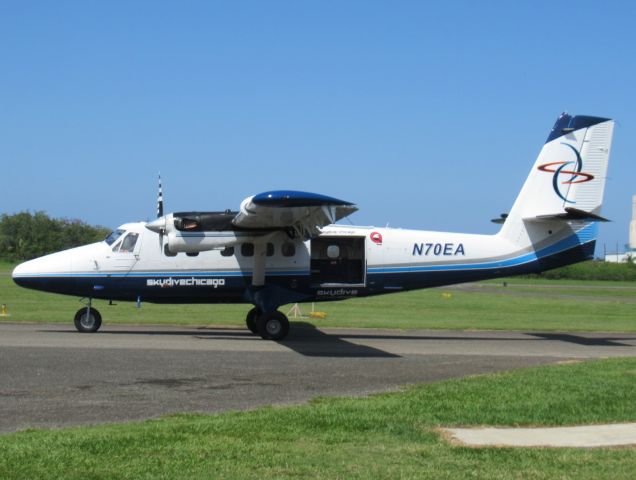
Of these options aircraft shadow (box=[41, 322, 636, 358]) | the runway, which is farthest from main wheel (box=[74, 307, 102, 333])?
the runway

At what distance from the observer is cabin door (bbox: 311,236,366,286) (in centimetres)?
2134

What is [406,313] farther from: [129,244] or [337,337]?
[129,244]

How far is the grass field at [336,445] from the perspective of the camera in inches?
262

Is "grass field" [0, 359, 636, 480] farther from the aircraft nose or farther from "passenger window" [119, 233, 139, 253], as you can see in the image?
the aircraft nose

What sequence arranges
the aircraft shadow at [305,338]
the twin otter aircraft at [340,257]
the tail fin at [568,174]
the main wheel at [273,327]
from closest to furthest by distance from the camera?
the aircraft shadow at [305,338] < the main wheel at [273,327] < the twin otter aircraft at [340,257] < the tail fin at [568,174]

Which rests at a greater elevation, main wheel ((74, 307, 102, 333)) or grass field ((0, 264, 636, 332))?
main wheel ((74, 307, 102, 333))

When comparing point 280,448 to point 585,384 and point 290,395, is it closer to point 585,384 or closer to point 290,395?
point 290,395

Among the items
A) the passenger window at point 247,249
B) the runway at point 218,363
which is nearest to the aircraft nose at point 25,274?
the runway at point 218,363

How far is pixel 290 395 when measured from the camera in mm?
11359

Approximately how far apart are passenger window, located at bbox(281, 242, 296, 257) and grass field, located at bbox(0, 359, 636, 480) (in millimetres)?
10534

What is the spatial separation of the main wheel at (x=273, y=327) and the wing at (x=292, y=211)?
2213 mm

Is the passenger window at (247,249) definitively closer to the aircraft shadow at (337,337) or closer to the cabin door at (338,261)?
→ the cabin door at (338,261)

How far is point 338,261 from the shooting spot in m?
21.6

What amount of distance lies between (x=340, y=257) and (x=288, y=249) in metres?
1.47
